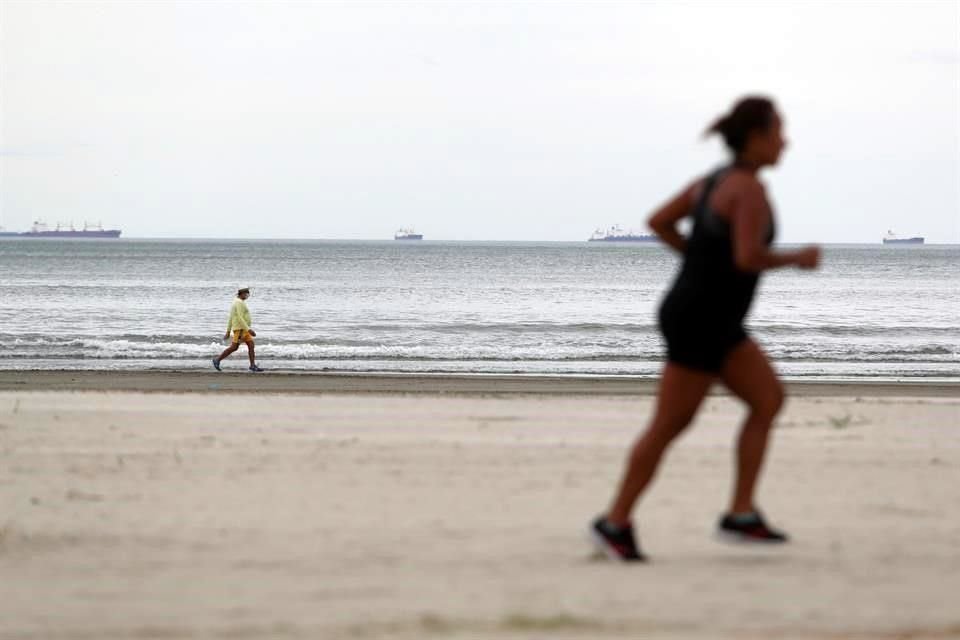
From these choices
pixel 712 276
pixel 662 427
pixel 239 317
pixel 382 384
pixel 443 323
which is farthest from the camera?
pixel 443 323

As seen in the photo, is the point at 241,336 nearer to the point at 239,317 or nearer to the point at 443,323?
the point at 239,317

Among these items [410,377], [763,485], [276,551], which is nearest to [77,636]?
[276,551]

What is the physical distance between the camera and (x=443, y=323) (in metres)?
38.4

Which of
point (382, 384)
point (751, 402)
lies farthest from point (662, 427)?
point (382, 384)

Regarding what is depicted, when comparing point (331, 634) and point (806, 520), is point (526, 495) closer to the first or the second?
point (806, 520)

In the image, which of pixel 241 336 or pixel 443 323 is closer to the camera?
pixel 241 336

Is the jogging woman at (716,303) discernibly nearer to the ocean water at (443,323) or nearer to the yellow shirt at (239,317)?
the ocean water at (443,323)

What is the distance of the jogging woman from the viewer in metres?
4.54

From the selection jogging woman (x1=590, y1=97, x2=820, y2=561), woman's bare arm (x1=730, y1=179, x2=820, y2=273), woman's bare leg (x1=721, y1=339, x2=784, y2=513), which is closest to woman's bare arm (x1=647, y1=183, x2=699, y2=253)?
jogging woman (x1=590, y1=97, x2=820, y2=561)

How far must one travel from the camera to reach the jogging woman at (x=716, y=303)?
14.9ft

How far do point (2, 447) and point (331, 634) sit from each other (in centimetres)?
399

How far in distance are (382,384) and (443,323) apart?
1970cm

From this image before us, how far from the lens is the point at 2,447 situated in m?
7.35

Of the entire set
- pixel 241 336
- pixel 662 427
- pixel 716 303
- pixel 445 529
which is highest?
pixel 716 303
